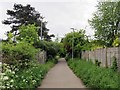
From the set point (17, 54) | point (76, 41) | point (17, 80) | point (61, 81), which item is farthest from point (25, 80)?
point (76, 41)

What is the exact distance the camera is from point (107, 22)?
42750 mm

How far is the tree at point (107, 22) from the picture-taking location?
42.0 m

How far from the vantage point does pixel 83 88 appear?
51.9 feet

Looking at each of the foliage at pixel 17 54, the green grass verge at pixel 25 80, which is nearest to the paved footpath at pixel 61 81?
the green grass verge at pixel 25 80

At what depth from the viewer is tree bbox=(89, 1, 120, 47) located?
42000 millimetres

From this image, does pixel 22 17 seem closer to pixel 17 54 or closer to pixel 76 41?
pixel 76 41

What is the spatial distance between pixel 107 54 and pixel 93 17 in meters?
22.7

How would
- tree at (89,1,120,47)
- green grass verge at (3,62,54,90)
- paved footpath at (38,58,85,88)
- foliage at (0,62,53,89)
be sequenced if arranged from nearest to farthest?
foliage at (0,62,53,89) < green grass verge at (3,62,54,90) < paved footpath at (38,58,85,88) < tree at (89,1,120,47)

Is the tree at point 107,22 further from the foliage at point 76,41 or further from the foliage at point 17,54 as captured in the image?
the foliage at point 17,54

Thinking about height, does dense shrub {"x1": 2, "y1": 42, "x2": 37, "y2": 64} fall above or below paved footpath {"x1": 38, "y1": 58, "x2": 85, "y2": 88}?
above

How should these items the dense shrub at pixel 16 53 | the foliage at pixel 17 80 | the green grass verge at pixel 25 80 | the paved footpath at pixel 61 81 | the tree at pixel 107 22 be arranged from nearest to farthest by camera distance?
the foliage at pixel 17 80, the green grass verge at pixel 25 80, the paved footpath at pixel 61 81, the dense shrub at pixel 16 53, the tree at pixel 107 22

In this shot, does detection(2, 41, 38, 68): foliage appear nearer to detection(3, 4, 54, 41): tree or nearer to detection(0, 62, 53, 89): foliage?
detection(0, 62, 53, 89): foliage

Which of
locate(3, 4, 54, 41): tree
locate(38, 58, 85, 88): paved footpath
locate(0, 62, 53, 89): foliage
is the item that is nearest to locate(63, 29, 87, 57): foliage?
locate(3, 4, 54, 41): tree

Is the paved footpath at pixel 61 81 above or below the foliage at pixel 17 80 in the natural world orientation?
below
